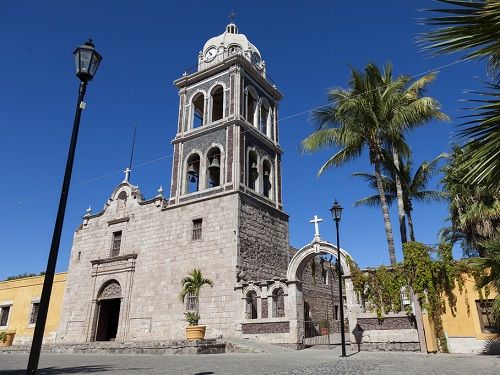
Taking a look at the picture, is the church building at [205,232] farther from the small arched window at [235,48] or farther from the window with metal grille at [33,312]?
the window with metal grille at [33,312]

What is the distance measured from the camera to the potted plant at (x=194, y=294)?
54.6ft

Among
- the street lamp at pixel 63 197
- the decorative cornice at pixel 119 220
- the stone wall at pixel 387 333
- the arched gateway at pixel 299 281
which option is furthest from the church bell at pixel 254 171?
the street lamp at pixel 63 197

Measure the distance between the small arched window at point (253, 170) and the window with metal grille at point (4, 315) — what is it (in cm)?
2139

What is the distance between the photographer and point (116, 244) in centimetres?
2483

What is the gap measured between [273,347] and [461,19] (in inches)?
603

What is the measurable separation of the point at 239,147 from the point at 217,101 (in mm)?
6625

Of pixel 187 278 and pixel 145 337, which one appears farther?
pixel 145 337

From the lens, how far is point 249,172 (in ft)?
77.2

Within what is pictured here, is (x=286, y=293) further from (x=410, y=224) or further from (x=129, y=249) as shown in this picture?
(x=129, y=249)

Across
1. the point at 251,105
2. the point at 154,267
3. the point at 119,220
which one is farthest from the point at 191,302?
the point at 251,105

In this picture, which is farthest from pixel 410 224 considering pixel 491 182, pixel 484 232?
pixel 491 182

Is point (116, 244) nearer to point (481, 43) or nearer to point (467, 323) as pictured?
point (467, 323)

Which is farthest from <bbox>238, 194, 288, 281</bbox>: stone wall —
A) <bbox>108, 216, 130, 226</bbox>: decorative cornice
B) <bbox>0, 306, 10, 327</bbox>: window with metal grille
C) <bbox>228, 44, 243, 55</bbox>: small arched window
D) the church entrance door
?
<bbox>0, 306, 10, 327</bbox>: window with metal grille

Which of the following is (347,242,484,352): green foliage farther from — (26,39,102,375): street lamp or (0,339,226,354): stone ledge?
(26,39,102,375): street lamp
